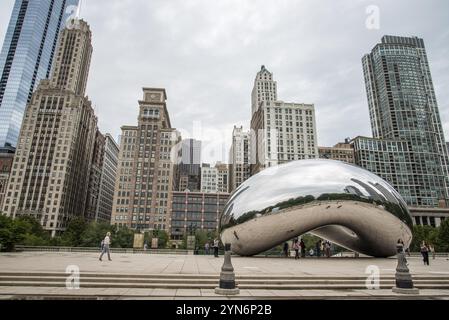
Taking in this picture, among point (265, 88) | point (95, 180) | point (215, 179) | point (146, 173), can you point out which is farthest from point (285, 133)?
point (95, 180)

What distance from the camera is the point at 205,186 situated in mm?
169000

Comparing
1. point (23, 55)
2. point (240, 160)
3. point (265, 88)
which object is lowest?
point (240, 160)

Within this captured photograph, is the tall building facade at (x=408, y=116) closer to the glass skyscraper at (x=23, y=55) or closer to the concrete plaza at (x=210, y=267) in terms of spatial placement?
the concrete plaza at (x=210, y=267)

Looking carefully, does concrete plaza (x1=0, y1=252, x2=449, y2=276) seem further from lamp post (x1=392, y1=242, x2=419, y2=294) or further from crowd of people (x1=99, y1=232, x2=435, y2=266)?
lamp post (x1=392, y1=242, x2=419, y2=294)

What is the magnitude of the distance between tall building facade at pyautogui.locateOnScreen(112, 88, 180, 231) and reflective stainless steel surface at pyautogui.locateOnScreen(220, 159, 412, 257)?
88.4m

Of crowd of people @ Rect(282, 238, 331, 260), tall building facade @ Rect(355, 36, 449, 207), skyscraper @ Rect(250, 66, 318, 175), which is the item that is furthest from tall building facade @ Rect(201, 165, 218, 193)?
crowd of people @ Rect(282, 238, 331, 260)

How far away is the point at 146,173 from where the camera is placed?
105312mm

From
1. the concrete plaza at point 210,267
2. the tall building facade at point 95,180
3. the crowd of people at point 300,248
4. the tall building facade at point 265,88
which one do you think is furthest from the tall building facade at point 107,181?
the concrete plaza at point 210,267

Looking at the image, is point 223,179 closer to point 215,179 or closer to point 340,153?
point 215,179

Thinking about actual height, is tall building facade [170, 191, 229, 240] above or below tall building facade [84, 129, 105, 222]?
below

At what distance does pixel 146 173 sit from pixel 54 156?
33.4 m

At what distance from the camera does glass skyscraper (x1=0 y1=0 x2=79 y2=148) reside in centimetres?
13088
